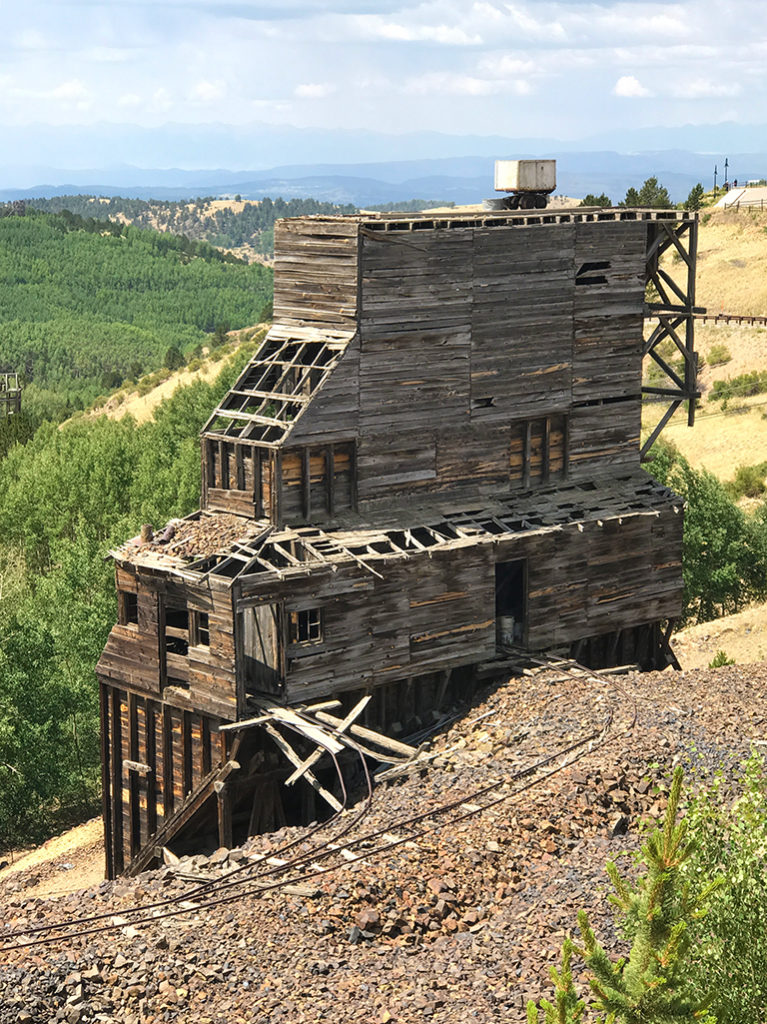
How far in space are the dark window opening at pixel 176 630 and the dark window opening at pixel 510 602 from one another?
23.3ft

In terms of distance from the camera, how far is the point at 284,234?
3169cm

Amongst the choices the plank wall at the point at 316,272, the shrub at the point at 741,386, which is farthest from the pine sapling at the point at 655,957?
the shrub at the point at 741,386

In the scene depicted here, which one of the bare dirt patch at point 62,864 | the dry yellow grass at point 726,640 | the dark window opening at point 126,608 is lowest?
the bare dirt patch at point 62,864

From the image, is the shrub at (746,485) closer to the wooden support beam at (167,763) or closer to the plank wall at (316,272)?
the plank wall at (316,272)

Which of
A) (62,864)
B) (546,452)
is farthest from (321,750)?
(546,452)

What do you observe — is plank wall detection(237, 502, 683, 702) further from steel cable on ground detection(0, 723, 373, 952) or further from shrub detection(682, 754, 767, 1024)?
shrub detection(682, 754, 767, 1024)

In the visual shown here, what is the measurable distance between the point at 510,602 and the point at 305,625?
665cm

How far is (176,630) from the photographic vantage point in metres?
28.5

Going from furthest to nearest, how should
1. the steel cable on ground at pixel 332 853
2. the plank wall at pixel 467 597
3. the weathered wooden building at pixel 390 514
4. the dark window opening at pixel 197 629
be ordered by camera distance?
the plank wall at pixel 467 597 → the weathered wooden building at pixel 390 514 → the dark window opening at pixel 197 629 → the steel cable on ground at pixel 332 853

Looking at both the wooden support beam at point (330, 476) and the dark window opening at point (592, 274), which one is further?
the dark window opening at point (592, 274)

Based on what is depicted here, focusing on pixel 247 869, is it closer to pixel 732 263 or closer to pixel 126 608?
pixel 126 608

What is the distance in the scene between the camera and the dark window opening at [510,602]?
32719 mm

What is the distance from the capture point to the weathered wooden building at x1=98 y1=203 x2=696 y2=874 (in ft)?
92.9

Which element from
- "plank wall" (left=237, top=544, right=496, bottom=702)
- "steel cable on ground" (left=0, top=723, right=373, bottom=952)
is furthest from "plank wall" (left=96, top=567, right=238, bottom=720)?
"steel cable on ground" (left=0, top=723, right=373, bottom=952)
